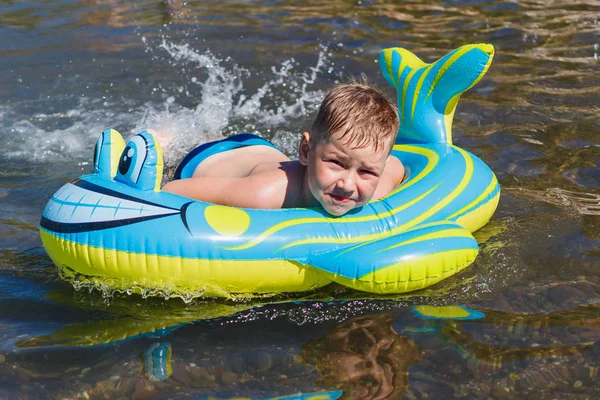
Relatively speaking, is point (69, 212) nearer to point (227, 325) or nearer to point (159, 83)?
point (227, 325)

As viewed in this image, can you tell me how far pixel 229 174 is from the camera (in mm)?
4344

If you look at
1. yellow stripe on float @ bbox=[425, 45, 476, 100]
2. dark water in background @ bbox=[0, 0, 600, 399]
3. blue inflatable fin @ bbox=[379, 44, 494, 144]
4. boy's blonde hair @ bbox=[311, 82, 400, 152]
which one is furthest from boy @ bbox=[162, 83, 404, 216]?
yellow stripe on float @ bbox=[425, 45, 476, 100]

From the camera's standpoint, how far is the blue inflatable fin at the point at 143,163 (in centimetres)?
364

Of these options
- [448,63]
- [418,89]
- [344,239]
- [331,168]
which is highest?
[448,63]

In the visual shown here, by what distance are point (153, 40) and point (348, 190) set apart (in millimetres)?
5057

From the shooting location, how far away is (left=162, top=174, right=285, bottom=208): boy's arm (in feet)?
12.7

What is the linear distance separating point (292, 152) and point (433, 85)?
1.46 meters

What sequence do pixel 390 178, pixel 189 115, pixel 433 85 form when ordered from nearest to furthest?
1. pixel 390 178
2. pixel 433 85
3. pixel 189 115

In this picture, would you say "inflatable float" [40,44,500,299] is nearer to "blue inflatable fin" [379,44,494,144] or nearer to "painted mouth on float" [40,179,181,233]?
"painted mouth on float" [40,179,181,233]

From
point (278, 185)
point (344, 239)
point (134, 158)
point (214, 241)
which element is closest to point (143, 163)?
point (134, 158)

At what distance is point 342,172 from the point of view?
11.9 ft

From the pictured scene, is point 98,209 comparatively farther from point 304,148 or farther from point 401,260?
point 401,260

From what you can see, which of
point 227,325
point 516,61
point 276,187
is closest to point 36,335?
point 227,325

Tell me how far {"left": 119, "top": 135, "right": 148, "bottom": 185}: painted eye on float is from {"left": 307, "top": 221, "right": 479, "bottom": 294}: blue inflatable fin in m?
0.88
